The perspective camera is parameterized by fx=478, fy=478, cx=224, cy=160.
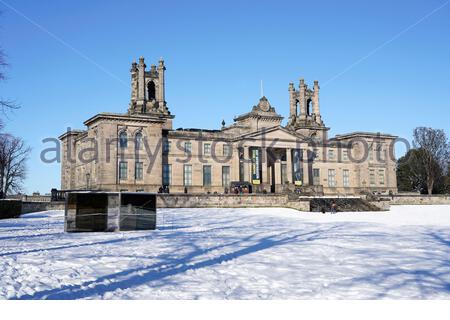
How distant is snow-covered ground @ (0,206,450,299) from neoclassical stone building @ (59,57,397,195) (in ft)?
110

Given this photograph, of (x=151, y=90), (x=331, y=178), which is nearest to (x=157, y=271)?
(x=151, y=90)

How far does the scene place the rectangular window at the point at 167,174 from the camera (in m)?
56.0

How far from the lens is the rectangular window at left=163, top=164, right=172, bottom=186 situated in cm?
5603

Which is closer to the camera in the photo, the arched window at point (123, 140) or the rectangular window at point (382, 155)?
the arched window at point (123, 140)

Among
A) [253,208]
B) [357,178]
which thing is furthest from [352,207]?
[357,178]

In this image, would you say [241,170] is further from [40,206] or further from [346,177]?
[40,206]

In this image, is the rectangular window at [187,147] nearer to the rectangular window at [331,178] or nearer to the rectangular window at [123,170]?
the rectangular window at [123,170]

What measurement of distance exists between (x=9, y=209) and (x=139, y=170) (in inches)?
858

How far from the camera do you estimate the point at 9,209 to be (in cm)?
3184

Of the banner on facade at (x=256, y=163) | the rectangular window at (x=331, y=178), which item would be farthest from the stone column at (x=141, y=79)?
the rectangular window at (x=331, y=178)

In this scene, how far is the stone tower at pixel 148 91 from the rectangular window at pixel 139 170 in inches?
301
